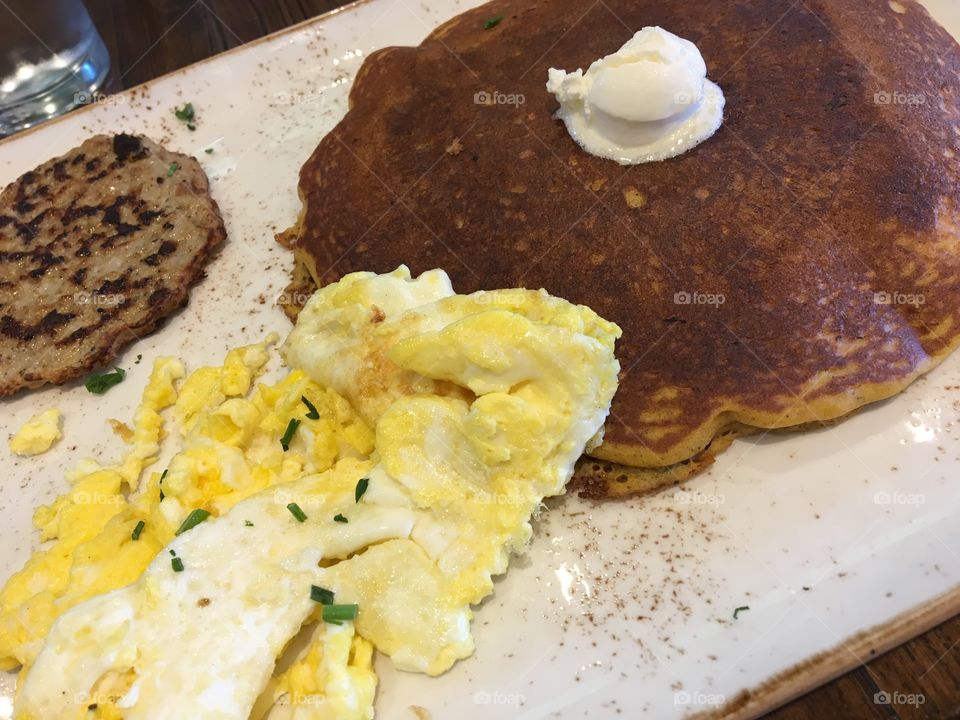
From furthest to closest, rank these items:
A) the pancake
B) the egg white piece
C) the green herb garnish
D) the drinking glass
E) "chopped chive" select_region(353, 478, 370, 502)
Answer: the drinking glass
the green herb garnish
the pancake
"chopped chive" select_region(353, 478, 370, 502)
the egg white piece

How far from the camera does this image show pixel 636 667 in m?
1.79

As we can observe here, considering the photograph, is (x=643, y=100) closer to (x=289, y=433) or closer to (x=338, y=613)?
(x=289, y=433)

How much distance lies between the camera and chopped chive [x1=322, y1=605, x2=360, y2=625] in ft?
5.73

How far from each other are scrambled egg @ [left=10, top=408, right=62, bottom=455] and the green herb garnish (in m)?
0.14

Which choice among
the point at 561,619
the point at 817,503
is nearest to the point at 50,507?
the point at 561,619

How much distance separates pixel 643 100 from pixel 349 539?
144 cm

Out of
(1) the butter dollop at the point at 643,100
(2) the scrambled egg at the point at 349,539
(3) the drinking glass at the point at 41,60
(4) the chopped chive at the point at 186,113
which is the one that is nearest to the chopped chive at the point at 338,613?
(2) the scrambled egg at the point at 349,539

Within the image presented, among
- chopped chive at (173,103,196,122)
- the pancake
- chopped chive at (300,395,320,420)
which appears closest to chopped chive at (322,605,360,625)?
chopped chive at (300,395,320,420)

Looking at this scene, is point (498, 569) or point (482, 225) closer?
point (498, 569)

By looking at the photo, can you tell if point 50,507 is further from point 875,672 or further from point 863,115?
point 863,115

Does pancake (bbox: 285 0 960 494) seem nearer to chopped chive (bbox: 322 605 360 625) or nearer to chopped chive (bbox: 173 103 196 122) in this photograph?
chopped chive (bbox: 322 605 360 625)

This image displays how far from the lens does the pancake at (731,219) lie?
2.00 m

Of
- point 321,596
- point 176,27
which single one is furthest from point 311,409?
point 176,27

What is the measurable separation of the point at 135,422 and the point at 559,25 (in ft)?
6.53
